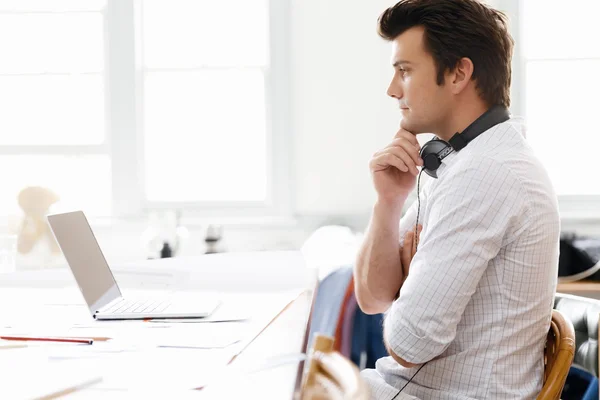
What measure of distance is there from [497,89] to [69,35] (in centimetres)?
260

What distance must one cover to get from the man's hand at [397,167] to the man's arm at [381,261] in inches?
1.2

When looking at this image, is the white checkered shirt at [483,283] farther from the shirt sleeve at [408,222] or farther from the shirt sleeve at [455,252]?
the shirt sleeve at [408,222]

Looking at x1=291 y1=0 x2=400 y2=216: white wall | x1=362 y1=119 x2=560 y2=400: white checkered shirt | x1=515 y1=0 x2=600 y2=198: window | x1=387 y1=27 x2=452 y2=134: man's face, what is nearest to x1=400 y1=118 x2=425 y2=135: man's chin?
x1=387 y1=27 x2=452 y2=134: man's face

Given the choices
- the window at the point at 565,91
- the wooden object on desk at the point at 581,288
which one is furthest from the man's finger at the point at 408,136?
the window at the point at 565,91

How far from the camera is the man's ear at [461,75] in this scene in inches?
59.5

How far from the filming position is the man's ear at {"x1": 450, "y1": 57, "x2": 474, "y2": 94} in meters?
1.51

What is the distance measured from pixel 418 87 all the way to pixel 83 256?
83 centimetres

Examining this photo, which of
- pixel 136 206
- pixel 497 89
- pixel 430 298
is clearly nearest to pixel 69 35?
Result: pixel 136 206

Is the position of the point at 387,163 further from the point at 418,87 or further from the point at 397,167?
the point at 418,87

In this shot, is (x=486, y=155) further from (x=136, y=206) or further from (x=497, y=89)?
(x=136, y=206)

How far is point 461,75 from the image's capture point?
4.99ft

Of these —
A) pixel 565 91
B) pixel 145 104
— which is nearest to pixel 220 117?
pixel 145 104

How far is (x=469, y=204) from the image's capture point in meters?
1.28

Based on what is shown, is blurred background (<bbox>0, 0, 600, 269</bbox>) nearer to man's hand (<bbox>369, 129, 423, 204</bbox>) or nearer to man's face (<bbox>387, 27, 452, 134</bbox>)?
man's hand (<bbox>369, 129, 423, 204</bbox>)
